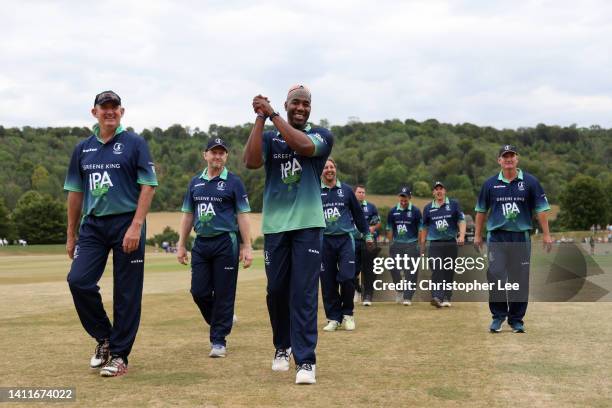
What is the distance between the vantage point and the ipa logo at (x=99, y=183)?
6793mm

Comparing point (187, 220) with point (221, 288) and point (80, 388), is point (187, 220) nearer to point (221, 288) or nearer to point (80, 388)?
point (221, 288)

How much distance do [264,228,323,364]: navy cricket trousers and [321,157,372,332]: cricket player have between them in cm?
397

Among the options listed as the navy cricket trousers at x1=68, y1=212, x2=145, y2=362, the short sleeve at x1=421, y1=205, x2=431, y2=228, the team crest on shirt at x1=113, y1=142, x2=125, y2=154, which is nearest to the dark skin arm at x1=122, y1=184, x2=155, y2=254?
the navy cricket trousers at x1=68, y1=212, x2=145, y2=362

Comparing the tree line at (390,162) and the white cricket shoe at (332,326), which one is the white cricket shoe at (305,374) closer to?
the white cricket shoe at (332,326)

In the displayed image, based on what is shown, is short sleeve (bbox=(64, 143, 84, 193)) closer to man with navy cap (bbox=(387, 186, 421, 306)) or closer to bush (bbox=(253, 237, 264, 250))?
man with navy cap (bbox=(387, 186, 421, 306))

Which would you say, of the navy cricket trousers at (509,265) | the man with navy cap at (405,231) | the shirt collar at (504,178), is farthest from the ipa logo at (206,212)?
the man with navy cap at (405,231)

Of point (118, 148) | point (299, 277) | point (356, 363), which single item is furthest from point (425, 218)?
point (118, 148)

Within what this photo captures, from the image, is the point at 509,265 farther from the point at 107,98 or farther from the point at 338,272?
the point at 107,98

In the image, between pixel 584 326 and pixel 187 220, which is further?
pixel 584 326

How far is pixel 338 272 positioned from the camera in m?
11.2

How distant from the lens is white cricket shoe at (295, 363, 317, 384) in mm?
6090

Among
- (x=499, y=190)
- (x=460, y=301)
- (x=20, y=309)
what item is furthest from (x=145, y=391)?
(x=460, y=301)

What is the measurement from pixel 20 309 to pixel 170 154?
149 meters

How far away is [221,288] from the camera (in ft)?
27.9
